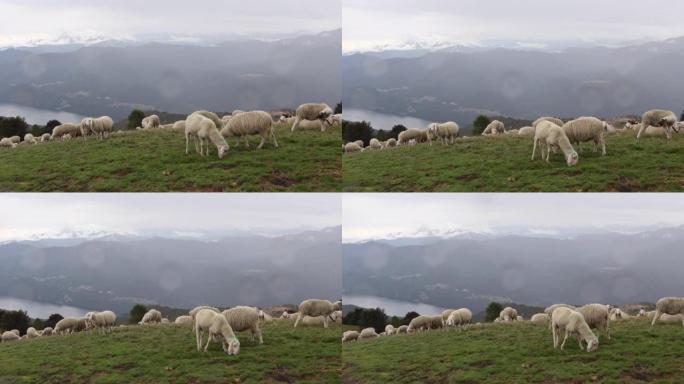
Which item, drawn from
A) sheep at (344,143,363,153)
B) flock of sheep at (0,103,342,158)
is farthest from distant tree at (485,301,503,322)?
flock of sheep at (0,103,342,158)

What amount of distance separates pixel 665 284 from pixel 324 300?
20.7ft

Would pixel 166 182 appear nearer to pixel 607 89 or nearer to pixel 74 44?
pixel 74 44

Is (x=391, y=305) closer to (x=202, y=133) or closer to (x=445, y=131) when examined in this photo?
(x=445, y=131)

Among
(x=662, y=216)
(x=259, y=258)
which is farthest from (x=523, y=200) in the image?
(x=259, y=258)

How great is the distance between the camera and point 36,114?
1596 centimetres

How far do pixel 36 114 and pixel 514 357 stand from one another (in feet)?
34.0

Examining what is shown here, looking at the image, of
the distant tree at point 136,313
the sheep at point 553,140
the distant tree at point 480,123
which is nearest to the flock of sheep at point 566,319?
the sheep at point 553,140

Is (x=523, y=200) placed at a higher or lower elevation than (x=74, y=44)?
lower

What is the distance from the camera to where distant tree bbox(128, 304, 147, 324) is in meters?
15.4

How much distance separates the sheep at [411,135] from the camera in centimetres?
1586

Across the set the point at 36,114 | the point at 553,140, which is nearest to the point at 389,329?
the point at 553,140

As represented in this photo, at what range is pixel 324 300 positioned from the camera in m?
15.1

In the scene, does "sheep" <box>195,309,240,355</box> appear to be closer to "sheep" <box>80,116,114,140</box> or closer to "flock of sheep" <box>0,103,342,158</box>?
"flock of sheep" <box>0,103,342,158</box>

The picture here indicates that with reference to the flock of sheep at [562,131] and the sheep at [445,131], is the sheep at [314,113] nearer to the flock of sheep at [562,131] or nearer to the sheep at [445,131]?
the flock of sheep at [562,131]
